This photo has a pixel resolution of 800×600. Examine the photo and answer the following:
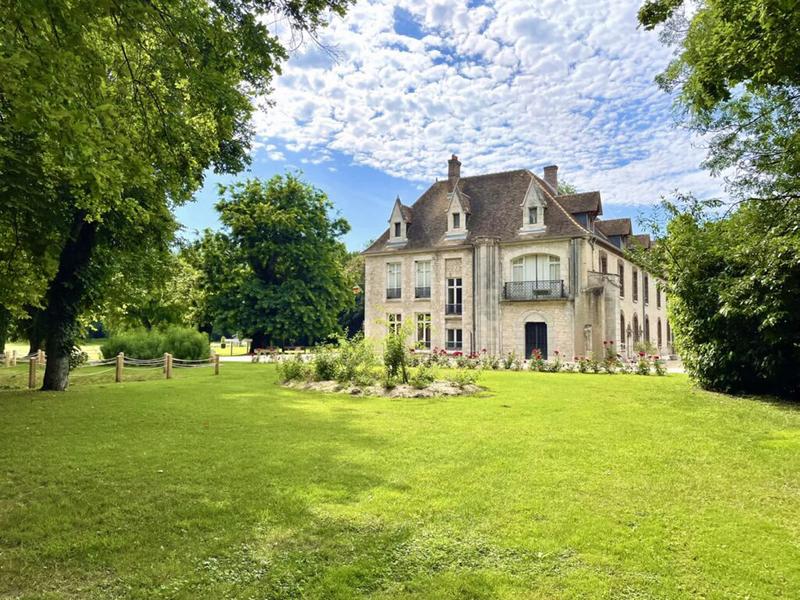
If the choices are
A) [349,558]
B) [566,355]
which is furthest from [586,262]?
[349,558]

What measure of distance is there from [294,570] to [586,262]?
27792mm

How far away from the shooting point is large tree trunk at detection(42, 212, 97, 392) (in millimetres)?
14188

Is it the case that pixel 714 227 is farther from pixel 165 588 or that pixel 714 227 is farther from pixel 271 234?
pixel 271 234

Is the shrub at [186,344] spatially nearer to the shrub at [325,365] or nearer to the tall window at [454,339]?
the shrub at [325,365]

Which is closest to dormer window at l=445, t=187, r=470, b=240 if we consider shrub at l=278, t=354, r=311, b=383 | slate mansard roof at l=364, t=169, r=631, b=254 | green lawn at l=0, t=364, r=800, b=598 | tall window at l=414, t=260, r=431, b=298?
slate mansard roof at l=364, t=169, r=631, b=254

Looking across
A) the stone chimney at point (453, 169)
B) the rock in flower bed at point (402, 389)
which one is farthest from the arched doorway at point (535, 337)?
the rock in flower bed at point (402, 389)

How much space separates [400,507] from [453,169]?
32873 mm

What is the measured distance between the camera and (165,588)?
11.6 feet

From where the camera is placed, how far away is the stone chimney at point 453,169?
117ft

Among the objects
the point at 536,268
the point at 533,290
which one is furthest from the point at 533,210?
the point at 533,290

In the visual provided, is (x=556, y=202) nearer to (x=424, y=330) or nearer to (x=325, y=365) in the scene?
(x=424, y=330)

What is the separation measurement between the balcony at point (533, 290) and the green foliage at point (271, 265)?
40.4ft

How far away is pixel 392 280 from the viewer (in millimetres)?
35312

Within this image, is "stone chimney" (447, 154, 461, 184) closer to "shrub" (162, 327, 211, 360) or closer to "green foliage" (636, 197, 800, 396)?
"shrub" (162, 327, 211, 360)
